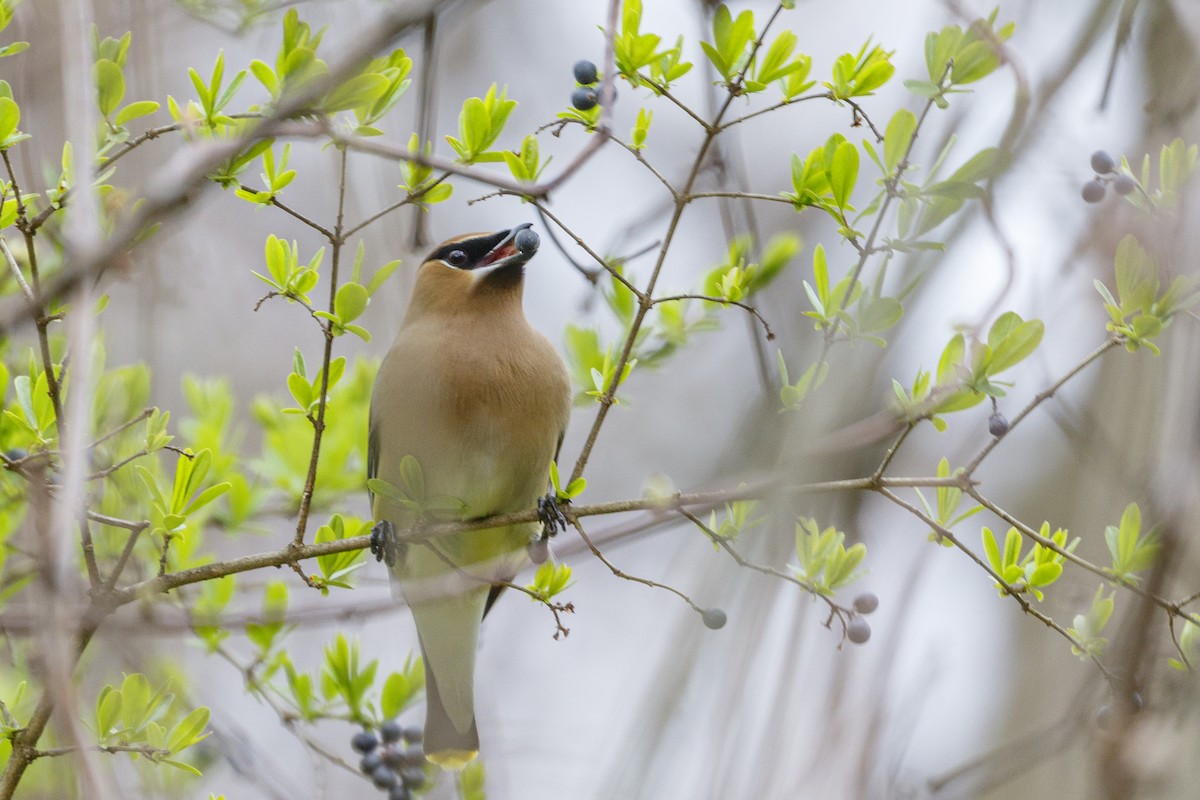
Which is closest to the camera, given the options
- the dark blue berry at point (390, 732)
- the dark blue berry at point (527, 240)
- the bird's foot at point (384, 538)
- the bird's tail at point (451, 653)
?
the dark blue berry at point (390, 732)

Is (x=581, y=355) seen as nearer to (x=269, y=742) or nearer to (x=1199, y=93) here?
(x=1199, y=93)

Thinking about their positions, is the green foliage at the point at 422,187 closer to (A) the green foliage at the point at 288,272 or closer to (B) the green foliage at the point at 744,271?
(A) the green foliage at the point at 288,272

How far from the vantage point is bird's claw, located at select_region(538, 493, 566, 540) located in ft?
12.2

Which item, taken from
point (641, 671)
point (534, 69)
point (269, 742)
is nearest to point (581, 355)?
point (641, 671)

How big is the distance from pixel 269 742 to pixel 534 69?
534 cm

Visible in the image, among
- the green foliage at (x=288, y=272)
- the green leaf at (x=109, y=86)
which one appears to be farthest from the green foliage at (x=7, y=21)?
the green foliage at (x=288, y=272)

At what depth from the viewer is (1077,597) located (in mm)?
3191

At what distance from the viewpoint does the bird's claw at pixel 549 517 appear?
3707 mm

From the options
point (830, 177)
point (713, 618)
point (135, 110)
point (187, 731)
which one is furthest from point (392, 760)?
point (830, 177)

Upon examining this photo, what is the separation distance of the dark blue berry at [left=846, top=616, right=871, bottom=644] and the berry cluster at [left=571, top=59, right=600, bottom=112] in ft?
4.47

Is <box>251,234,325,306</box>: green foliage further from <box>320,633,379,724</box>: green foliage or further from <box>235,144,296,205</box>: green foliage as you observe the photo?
<box>320,633,379,724</box>: green foliage

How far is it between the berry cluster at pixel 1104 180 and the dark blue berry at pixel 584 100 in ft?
3.79

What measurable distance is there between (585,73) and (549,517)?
4.66ft

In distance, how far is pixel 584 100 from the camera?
291 cm
